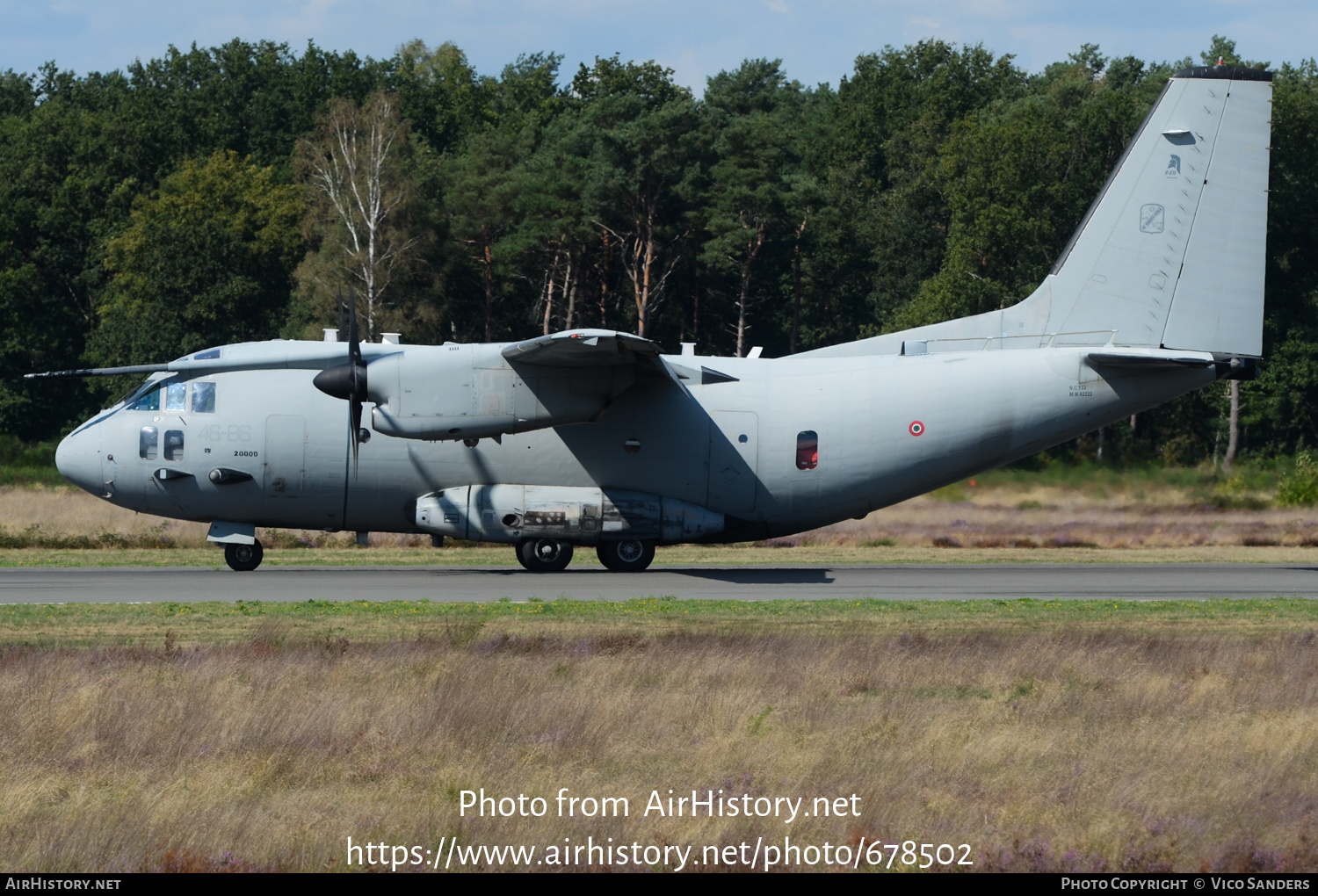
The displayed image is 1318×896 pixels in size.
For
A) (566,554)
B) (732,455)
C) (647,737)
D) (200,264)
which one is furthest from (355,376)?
(200,264)

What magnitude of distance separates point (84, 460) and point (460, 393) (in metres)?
7.73

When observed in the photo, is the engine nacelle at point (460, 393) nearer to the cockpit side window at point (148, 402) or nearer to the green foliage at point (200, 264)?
the cockpit side window at point (148, 402)

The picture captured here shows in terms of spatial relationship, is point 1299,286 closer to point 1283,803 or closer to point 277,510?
point 277,510

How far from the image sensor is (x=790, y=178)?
75.6 metres

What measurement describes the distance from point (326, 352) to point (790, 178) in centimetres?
5321

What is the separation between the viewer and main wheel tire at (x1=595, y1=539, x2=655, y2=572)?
88.3 ft

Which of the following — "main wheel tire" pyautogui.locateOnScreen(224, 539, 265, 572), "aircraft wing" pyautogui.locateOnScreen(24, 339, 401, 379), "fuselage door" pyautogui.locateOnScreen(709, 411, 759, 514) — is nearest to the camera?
"aircraft wing" pyautogui.locateOnScreen(24, 339, 401, 379)

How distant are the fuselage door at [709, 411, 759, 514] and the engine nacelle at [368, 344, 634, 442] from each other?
3.46m

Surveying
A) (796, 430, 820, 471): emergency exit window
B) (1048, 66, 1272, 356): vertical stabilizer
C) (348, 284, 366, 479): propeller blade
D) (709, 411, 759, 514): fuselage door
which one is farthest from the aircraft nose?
(1048, 66, 1272, 356): vertical stabilizer

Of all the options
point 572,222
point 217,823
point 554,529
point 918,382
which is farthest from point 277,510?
point 572,222

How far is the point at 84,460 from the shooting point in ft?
84.9

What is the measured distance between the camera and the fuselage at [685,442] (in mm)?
25625

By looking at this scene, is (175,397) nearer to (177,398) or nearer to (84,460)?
(177,398)

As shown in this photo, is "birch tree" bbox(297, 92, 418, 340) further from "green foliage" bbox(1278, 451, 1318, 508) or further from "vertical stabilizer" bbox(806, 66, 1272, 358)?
"vertical stabilizer" bbox(806, 66, 1272, 358)
